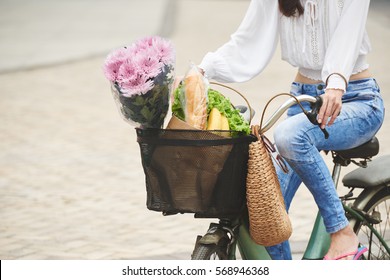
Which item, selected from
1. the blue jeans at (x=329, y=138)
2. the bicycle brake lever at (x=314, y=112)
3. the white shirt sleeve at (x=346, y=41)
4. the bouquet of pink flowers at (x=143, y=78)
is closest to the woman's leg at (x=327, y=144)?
the blue jeans at (x=329, y=138)

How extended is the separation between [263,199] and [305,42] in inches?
29.6

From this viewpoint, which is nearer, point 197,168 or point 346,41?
point 197,168

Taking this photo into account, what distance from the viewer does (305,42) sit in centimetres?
384

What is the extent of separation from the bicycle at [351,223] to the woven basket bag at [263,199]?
131mm

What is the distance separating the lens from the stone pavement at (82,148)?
20.0 ft

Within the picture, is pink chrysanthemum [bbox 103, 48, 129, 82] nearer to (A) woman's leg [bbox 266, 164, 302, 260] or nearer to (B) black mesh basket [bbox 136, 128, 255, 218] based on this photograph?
(B) black mesh basket [bbox 136, 128, 255, 218]

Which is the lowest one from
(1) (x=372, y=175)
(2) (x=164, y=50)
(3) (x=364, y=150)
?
(1) (x=372, y=175)

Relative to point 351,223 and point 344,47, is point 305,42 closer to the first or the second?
point 344,47

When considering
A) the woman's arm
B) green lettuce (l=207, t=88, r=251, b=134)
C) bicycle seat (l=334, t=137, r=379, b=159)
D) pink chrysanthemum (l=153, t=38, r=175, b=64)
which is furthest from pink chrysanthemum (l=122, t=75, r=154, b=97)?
bicycle seat (l=334, t=137, r=379, b=159)

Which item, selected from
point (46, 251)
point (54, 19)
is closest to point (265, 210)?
point (46, 251)

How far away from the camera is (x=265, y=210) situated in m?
3.51

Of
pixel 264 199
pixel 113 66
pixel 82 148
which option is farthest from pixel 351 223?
pixel 82 148

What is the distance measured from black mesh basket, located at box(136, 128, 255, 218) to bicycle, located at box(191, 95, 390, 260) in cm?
20
